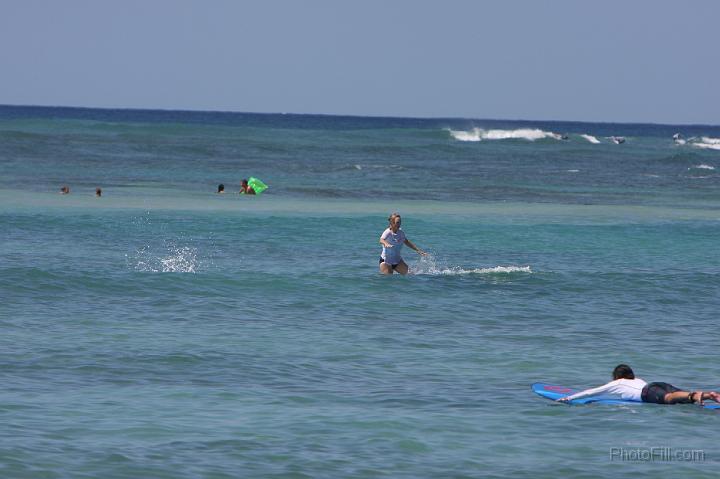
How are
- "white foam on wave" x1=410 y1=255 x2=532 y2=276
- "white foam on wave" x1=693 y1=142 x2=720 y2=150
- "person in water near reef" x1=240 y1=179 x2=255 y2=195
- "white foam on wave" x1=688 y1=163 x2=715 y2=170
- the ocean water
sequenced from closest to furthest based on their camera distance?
the ocean water
"white foam on wave" x1=410 y1=255 x2=532 y2=276
"person in water near reef" x1=240 y1=179 x2=255 y2=195
"white foam on wave" x1=688 y1=163 x2=715 y2=170
"white foam on wave" x1=693 y1=142 x2=720 y2=150

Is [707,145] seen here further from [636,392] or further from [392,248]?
[636,392]

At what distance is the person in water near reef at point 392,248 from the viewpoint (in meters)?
23.2

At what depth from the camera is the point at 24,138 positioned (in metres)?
83.4

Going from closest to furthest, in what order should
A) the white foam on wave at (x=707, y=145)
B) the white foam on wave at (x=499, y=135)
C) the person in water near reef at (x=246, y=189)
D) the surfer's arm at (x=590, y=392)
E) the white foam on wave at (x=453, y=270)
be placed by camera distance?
the surfer's arm at (x=590, y=392) → the white foam on wave at (x=453, y=270) → the person in water near reef at (x=246, y=189) → the white foam on wave at (x=499, y=135) → the white foam on wave at (x=707, y=145)

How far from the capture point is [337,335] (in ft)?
59.0

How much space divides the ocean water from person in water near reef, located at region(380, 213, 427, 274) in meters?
0.40

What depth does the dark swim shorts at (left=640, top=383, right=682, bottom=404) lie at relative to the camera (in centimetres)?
1386

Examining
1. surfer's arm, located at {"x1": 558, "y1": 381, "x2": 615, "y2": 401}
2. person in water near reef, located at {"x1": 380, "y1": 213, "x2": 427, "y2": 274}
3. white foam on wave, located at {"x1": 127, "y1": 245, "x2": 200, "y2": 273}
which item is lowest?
surfer's arm, located at {"x1": 558, "y1": 381, "x2": 615, "y2": 401}

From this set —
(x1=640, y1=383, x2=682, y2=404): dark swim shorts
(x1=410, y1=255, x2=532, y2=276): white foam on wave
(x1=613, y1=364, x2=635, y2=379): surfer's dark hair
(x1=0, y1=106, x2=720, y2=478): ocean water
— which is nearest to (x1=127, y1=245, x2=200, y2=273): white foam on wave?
(x1=0, y1=106, x2=720, y2=478): ocean water

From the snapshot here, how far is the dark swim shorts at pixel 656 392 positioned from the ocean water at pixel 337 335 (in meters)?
0.11

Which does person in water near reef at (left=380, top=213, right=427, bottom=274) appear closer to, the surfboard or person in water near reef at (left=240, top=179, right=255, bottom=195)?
the surfboard

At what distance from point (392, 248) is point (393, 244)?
0.21 metres

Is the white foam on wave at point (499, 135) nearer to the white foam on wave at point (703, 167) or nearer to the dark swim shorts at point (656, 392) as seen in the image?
the white foam on wave at point (703, 167)

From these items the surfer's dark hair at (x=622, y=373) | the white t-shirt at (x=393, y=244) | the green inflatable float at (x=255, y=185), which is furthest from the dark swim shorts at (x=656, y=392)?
the green inflatable float at (x=255, y=185)
